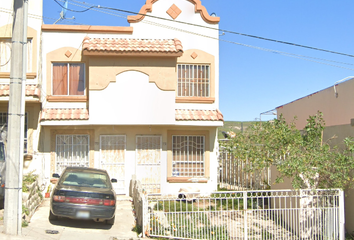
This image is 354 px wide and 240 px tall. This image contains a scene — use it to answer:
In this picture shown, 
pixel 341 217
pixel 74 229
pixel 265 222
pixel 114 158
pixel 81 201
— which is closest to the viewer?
pixel 81 201

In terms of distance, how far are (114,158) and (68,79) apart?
134 inches

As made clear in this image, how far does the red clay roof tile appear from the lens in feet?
43.4

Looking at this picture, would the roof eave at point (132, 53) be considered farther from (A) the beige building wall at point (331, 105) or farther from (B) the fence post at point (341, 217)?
(B) the fence post at point (341, 217)

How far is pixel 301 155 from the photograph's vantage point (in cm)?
995

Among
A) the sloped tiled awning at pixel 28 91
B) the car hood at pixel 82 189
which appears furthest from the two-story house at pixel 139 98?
the car hood at pixel 82 189

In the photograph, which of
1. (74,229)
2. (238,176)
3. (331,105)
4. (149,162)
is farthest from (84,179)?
(331,105)

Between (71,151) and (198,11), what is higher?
(198,11)

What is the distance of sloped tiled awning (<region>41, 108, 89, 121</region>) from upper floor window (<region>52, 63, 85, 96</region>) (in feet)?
2.30

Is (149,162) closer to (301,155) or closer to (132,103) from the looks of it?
(132,103)

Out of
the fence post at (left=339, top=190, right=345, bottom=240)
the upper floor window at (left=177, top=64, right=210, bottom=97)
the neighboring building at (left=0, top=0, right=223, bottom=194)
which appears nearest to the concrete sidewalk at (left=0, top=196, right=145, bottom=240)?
the neighboring building at (left=0, top=0, right=223, bottom=194)

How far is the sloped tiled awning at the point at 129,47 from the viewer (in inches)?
521

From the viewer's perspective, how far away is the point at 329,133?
11.5 m

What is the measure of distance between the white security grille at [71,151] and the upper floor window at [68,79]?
1673mm

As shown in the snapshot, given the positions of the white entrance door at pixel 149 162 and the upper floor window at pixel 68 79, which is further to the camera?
the white entrance door at pixel 149 162
